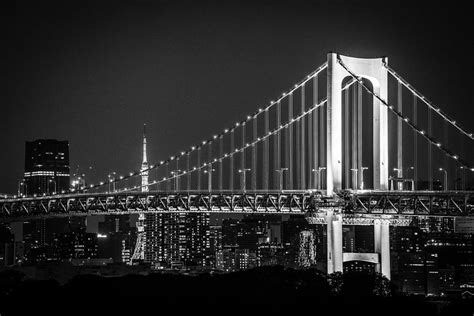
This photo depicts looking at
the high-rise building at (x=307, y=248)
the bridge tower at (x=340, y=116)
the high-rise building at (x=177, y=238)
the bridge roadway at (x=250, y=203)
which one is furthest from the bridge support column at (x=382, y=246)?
the high-rise building at (x=177, y=238)

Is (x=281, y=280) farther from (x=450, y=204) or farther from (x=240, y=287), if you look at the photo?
(x=450, y=204)

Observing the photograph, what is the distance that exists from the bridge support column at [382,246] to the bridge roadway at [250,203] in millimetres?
789

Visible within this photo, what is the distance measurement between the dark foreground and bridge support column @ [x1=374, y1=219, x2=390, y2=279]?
1.96 m

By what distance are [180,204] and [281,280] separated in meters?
16.7

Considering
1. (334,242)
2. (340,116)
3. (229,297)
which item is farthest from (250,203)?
(229,297)

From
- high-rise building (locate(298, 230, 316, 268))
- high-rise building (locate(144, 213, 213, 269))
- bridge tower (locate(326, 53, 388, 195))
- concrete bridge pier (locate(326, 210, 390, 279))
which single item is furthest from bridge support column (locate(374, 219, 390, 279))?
high-rise building (locate(144, 213, 213, 269))

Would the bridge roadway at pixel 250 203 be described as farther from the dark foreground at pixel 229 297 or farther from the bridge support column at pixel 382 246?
the dark foreground at pixel 229 297

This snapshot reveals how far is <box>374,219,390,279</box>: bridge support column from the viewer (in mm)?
58156

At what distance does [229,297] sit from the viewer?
51.7 m

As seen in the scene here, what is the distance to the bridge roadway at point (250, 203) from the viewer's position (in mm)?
58000

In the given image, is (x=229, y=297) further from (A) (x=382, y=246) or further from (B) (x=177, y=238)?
(B) (x=177, y=238)

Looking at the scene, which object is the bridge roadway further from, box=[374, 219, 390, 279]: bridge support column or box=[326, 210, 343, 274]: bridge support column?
box=[374, 219, 390, 279]: bridge support column

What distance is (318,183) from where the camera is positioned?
60.9 meters

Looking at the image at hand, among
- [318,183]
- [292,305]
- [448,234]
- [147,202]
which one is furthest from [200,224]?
[292,305]
